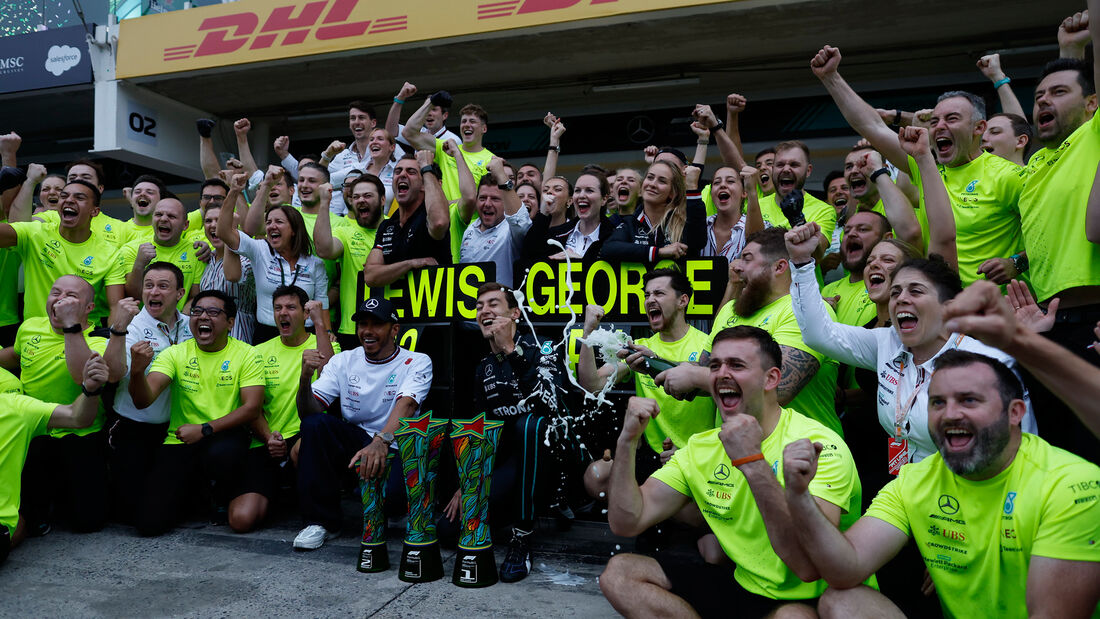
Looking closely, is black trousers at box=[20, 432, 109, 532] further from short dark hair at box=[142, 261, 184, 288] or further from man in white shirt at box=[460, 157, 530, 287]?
man in white shirt at box=[460, 157, 530, 287]

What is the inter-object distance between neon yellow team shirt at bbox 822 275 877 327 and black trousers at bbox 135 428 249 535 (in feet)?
13.7

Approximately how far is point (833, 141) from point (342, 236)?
7474 millimetres

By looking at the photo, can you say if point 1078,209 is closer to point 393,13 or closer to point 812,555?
point 812,555

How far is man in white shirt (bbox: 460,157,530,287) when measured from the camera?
6.04m

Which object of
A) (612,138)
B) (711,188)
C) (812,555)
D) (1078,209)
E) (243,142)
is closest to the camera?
(812,555)

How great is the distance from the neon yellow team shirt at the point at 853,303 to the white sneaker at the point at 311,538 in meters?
3.56

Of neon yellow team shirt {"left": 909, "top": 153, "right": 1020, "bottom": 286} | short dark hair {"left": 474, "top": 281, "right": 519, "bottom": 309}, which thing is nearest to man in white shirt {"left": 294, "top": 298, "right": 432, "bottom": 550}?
short dark hair {"left": 474, "top": 281, "right": 519, "bottom": 309}

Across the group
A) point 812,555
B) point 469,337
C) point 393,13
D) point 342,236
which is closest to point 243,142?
point 342,236

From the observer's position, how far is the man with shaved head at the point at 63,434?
536 cm

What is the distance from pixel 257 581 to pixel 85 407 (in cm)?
184

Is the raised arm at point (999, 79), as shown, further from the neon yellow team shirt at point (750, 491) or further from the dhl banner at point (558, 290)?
the neon yellow team shirt at point (750, 491)

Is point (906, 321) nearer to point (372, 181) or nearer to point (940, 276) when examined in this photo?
point (940, 276)

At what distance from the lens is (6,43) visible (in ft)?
41.5

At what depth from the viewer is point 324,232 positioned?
20.6 feet
